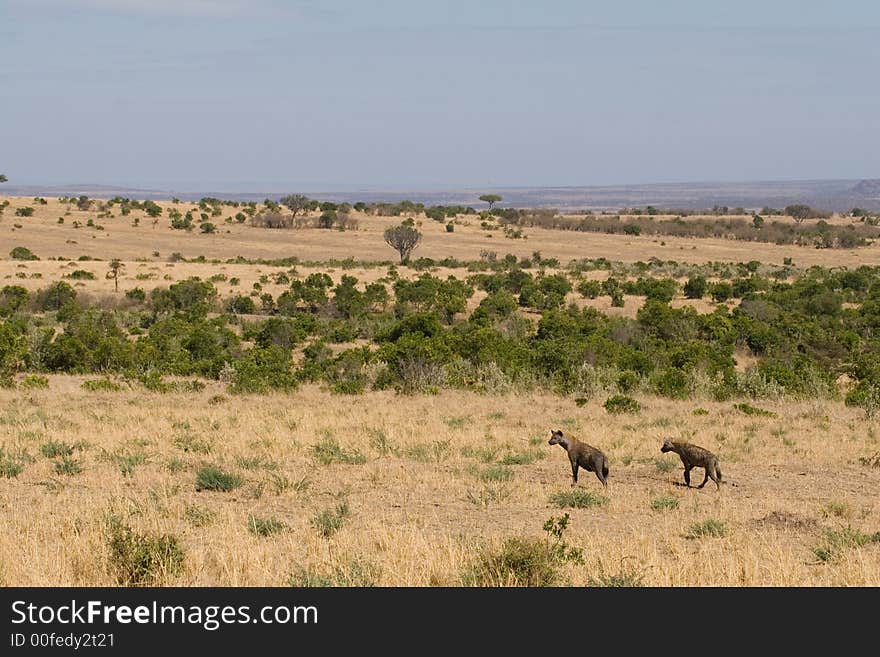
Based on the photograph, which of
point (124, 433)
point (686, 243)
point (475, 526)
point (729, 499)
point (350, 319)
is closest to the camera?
point (475, 526)

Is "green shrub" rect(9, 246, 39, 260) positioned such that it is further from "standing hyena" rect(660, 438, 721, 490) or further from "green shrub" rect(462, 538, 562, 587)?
"green shrub" rect(462, 538, 562, 587)

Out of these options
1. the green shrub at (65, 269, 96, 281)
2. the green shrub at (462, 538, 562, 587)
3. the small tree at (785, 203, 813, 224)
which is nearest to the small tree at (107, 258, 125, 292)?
the green shrub at (65, 269, 96, 281)

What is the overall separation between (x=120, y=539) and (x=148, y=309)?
35.8m

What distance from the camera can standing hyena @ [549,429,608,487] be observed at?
11.5m

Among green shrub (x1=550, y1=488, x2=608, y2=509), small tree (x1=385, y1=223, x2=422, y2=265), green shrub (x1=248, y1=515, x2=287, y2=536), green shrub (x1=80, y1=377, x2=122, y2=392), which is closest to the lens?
green shrub (x1=248, y1=515, x2=287, y2=536)

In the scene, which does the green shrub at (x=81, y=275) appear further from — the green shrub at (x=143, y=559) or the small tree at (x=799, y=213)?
the small tree at (x=799, y=213)

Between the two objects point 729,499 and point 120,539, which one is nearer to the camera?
point 120,539

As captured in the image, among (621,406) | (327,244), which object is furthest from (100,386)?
(327,244)

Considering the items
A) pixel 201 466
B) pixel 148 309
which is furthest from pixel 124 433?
pixel 148 309

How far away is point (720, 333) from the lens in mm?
33281

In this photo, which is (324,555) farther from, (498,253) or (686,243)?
(686,243)

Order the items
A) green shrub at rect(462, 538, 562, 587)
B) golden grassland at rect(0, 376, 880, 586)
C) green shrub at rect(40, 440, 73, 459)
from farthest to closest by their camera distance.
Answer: green shrub at rect(40, 440, 73, 459)
golden grassland at rect(0, 376, 880, 586)
green shrub at rect(462, 538, 562, 587)

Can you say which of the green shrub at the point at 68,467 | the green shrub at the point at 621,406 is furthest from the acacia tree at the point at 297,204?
the green shrub at the point at 68,467

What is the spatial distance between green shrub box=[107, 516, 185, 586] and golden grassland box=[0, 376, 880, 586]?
9cm
